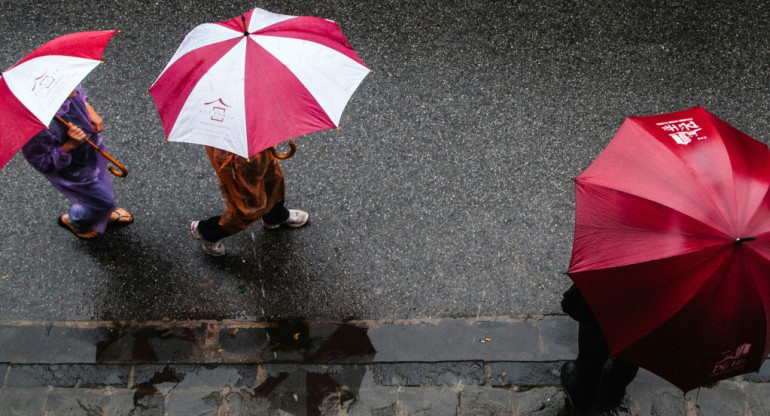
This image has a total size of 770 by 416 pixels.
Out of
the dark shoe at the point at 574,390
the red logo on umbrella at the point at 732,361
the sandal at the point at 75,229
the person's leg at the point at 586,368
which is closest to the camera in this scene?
the red logo on umbrella at the point at 732,361

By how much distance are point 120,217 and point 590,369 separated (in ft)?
10.5

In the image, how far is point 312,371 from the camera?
3775 mm

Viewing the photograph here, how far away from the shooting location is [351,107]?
489 cm

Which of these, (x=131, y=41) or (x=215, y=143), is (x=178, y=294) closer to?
(x=215, y=143)

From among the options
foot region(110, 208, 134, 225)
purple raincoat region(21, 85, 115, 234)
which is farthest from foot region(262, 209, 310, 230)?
purple raincoat region(21, 85, 115, 234)

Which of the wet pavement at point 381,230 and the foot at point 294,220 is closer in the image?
the wet pavement at point 381,230

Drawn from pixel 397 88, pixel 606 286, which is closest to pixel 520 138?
pixel 397 88

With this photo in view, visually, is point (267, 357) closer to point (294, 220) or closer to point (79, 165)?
point (294, 220)

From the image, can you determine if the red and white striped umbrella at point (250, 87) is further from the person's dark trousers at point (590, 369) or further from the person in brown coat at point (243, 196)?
the person's dark trousers at point (590, 369)

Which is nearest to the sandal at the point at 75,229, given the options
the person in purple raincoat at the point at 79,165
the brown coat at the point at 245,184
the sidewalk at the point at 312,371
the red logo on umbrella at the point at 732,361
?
the person in purple raincoat at the point at 79,165

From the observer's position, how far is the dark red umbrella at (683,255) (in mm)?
2268

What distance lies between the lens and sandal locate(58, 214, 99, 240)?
4.15 metres

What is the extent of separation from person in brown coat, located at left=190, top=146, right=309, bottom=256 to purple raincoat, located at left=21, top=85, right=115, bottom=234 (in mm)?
614

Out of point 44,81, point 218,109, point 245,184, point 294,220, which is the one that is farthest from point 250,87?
point 294,220
